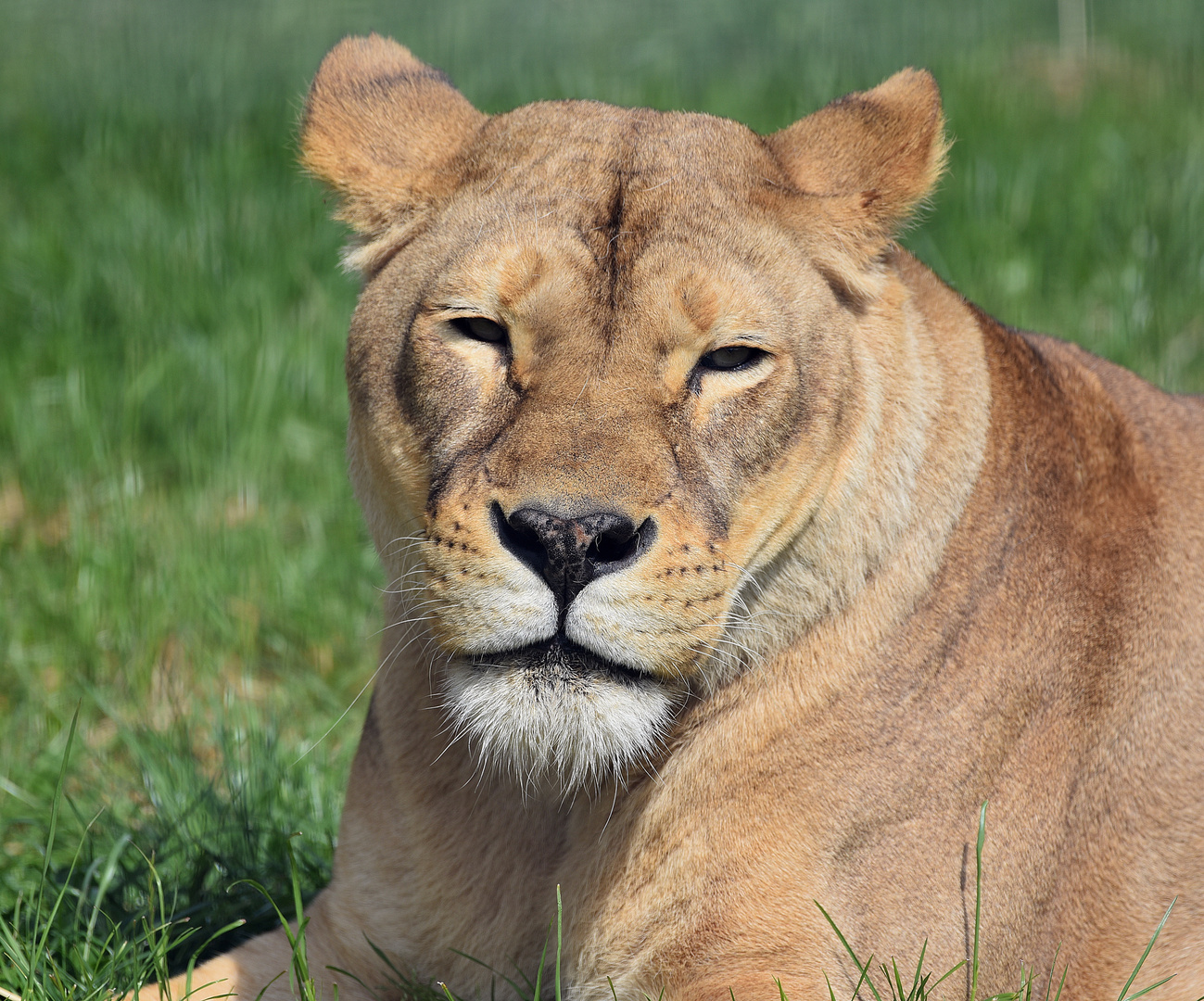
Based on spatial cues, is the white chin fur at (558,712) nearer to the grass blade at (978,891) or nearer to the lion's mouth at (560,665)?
the lion's mouth at (560,665)

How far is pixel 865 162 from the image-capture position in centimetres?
255

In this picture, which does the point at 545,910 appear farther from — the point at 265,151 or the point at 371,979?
the point at 265,151

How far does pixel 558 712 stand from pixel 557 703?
0.02 m

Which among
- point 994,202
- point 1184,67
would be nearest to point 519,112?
point 994,202

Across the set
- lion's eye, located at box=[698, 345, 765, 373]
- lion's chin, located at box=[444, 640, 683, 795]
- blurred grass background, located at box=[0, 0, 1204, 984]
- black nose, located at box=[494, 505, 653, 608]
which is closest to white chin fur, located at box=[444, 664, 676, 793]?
lion's chin, located at box=[444, 640, 683, 795]

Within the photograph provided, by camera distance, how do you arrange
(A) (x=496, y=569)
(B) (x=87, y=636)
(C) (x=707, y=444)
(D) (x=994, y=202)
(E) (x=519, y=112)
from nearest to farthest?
(A) (x=496, y=569), (C) (x=707, y=444), (E) (x=519, y=112), (B) (x=87, y=636), (D) (x=994, y=202)

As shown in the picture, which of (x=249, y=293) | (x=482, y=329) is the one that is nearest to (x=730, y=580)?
(x=482, y=329)

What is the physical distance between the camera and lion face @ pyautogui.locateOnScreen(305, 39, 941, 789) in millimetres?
2105

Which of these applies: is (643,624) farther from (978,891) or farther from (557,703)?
(978,891)

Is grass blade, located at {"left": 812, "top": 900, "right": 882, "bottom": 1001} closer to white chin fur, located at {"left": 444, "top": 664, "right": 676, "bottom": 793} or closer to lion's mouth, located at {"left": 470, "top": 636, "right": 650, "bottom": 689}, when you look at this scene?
white chin fur, located at {"left": 444, "top": 664, "right": 676, "bottom": 793}

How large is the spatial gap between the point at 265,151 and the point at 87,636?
127 inches

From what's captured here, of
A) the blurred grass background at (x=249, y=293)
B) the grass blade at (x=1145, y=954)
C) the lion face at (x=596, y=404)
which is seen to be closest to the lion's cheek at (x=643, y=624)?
the lion face at (x=596, y=404)

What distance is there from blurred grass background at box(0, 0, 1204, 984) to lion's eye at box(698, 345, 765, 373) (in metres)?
1.07

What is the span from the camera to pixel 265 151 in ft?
22.1
